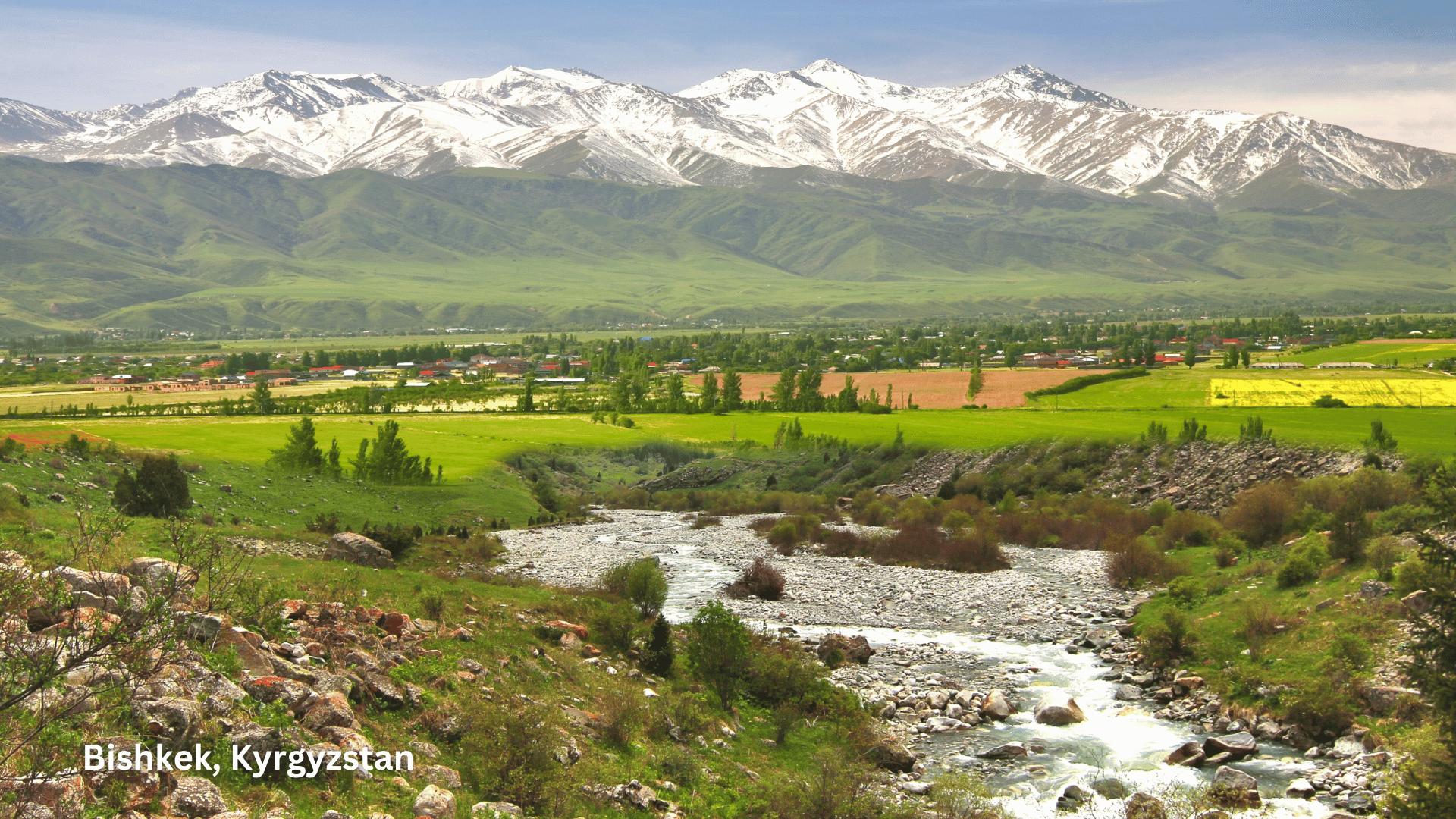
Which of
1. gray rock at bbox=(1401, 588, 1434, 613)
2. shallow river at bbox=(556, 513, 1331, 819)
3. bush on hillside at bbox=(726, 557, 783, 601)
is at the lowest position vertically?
bush on hillside at bbox=(726, 557, 783, 601)

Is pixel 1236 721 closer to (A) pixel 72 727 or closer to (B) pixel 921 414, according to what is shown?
(A) pixel 72 727

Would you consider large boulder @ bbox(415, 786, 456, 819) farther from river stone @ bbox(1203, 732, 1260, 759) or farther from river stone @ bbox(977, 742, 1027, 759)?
river stone @ bbox(1203, 732, 1260, 759)

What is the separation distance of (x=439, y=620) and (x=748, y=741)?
27.9 ft

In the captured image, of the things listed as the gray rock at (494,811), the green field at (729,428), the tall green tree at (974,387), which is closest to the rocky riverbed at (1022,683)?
the gray rock at (494,811)

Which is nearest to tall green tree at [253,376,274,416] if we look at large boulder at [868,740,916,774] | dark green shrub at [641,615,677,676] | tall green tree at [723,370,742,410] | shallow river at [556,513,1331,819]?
tall green tree at [723,370,742,410]

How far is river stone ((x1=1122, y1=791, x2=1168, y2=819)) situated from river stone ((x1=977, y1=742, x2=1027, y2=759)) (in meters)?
3.58

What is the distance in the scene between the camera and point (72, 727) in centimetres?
1370

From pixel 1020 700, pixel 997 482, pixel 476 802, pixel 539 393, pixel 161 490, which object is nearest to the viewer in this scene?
pixel 476 802

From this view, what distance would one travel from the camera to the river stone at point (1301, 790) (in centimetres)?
2283

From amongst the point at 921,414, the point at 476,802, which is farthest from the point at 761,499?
the point at 476,802

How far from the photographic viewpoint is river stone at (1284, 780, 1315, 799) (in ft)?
74.9

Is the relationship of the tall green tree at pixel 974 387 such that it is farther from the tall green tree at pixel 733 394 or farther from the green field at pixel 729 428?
the tall green tree at pixel 733 394

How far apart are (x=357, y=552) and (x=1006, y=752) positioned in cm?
2610

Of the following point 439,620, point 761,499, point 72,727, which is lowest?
point 761,499
